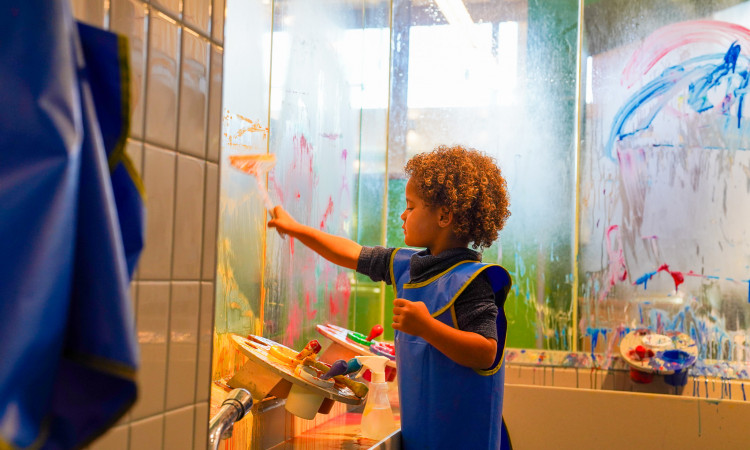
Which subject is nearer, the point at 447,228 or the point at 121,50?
the point at 121,50

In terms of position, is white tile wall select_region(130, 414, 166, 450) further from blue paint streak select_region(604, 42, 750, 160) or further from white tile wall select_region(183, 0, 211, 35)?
blue paint streak select_region(604, 42, 750, 160)

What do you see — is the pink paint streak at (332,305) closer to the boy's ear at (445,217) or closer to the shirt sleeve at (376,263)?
the shirt sleeve at (376,263)

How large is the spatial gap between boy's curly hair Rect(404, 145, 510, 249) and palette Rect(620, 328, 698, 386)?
3.28ft

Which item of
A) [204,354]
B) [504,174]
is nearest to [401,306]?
[204,354]

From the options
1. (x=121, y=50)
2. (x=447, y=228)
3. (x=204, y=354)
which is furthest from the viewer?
(x=447, y=228)

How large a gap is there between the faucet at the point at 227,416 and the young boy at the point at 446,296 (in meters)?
0.32

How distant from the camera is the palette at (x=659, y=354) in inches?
85.9

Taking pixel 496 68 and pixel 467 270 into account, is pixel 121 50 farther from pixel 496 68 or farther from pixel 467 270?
pixel 496 68

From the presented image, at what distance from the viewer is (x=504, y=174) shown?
244cm

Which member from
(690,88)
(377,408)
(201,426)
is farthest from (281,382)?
(690,88)

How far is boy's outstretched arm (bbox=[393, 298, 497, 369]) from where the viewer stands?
3.94 feet

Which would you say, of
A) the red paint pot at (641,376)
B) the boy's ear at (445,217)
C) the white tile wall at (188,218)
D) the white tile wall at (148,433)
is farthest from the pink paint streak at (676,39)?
the white tile wall at (148,433)

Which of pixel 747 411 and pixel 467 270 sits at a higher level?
pixel 467 270

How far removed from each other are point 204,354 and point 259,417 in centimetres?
65
